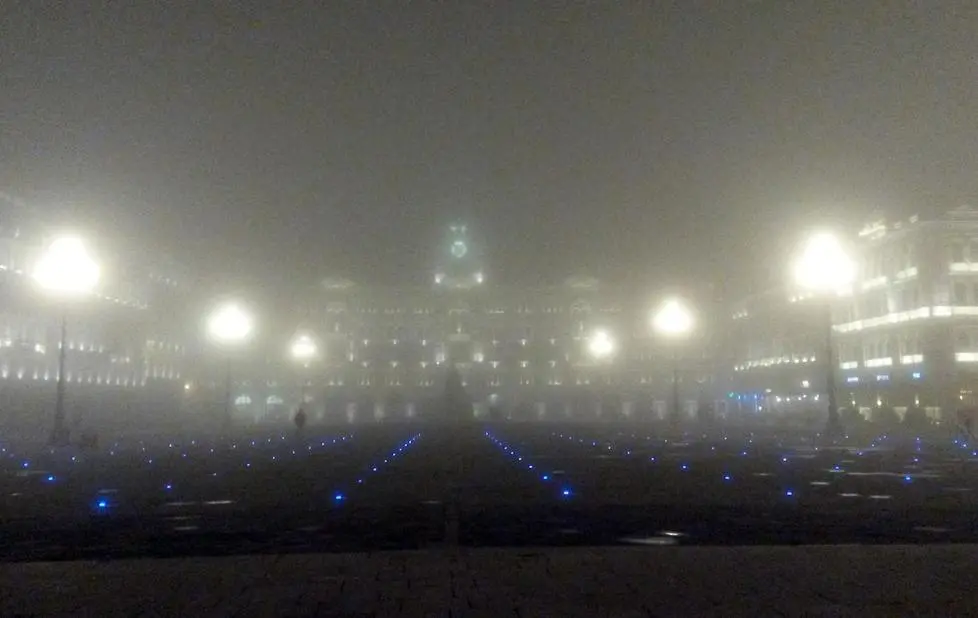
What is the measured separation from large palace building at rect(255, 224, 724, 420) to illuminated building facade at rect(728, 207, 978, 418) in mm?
27980

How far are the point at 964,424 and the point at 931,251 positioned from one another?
98.4 ft

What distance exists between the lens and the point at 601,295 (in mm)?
157250

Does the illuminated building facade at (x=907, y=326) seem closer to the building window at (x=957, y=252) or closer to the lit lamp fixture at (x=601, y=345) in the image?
the building window at (x=957, y=252)

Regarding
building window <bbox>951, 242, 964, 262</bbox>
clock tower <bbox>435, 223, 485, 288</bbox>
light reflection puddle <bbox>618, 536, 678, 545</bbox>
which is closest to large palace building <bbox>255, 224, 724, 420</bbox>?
clock tower <bbox>435, 223, 485, 288</bbox>

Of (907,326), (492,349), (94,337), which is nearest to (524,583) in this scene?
(907,326)

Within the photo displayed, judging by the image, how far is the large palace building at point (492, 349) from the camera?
127938 millimetres

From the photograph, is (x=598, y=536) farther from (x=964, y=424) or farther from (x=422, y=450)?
(x=964, y=424)

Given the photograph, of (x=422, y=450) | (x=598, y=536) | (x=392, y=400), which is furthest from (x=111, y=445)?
(x=392, y=400)

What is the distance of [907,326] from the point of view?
76625 mm

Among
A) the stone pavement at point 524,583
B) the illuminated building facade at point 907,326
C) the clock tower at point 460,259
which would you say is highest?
the clock tower at point 460,259

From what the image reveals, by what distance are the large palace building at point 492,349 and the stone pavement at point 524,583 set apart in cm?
10767

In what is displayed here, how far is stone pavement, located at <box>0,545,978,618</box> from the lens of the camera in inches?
358

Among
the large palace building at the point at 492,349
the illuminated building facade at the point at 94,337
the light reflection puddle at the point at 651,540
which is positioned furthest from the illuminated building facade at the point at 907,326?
the illuminated building facade at the point at 94,337

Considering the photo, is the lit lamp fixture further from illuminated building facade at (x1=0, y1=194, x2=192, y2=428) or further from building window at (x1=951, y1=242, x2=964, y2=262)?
illuminated building facade at (x1=0, y1=194, x2=192, y2=428)
